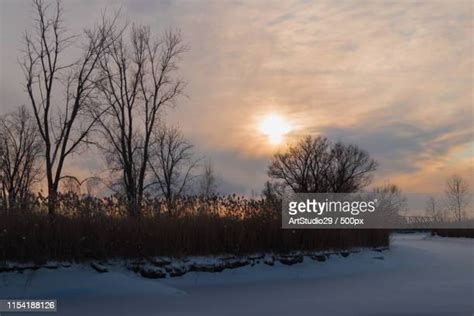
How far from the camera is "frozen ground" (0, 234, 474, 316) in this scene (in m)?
8.97

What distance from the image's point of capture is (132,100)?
111 feet

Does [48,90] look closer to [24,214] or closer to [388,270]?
[24,214]

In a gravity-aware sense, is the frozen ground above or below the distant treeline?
below

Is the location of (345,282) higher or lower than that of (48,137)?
lower

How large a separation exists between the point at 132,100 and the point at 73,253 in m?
22.4

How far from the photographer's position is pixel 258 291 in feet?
38.0

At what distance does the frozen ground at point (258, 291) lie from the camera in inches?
353

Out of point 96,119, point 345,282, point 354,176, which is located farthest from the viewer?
point 354,176

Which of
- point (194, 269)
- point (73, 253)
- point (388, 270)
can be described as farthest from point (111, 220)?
point (388, 270)
